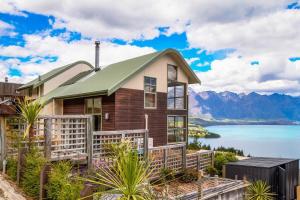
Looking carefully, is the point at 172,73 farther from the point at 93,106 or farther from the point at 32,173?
the point at 32,173

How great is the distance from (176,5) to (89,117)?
924 cm

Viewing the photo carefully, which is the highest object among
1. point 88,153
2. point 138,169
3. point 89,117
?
point 89,117

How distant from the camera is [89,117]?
1097cm

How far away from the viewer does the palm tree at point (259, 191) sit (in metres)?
14.1

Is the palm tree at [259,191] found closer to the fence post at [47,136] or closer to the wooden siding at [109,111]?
the wooden siding at [109,111]

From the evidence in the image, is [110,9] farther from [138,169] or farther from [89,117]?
[138,169]

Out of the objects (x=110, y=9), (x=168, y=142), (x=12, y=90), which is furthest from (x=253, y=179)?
(x=12, y=90)

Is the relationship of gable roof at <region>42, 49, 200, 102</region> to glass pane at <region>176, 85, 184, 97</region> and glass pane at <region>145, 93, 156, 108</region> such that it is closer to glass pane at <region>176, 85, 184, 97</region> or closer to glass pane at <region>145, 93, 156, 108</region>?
glass pane at <region>176, 85, 184, 97</region>

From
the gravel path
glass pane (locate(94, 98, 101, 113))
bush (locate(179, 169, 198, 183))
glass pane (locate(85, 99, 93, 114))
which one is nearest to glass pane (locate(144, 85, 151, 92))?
glass pane (locate(94, 98, 101, 113))

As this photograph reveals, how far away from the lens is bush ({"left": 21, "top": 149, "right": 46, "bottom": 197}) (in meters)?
8.97

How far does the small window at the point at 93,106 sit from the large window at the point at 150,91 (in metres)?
3.20

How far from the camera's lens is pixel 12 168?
10.6 meters

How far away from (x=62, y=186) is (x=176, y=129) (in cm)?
1437

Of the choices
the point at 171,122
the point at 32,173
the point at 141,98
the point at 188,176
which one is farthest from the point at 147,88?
the point at 32,173
